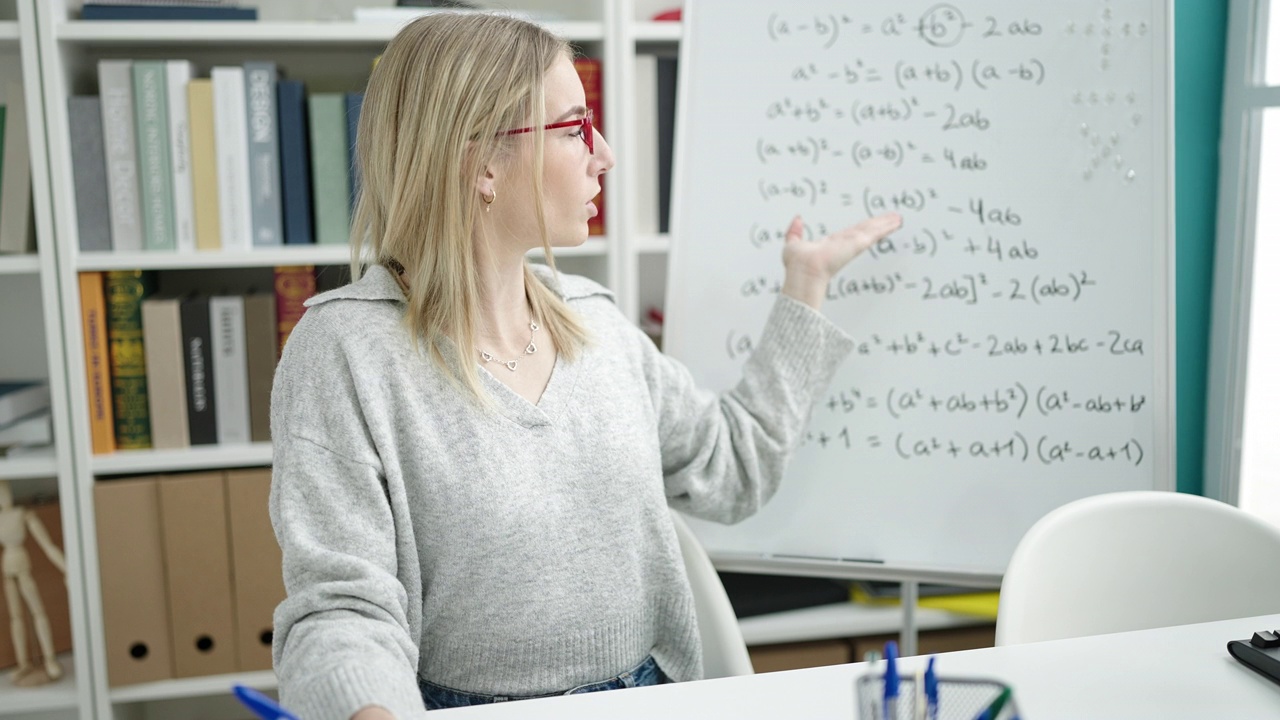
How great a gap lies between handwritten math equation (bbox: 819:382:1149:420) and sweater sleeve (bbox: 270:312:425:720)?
0.74m

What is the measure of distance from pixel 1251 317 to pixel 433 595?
147 centimetres

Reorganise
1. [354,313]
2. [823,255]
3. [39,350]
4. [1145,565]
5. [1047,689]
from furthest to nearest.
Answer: [39,350], [823,255], [1145,565], [354,313], [1047,689]

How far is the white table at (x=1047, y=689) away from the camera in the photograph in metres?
0.89

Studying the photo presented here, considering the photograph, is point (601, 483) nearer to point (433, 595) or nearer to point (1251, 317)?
point (433, 595)

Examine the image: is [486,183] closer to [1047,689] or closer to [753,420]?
[753,420]

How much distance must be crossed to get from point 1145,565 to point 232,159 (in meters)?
1.56

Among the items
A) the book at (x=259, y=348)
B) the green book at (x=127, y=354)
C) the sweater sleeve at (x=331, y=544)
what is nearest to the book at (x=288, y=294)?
the book at (x=259, y=348)

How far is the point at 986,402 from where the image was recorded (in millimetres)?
1533

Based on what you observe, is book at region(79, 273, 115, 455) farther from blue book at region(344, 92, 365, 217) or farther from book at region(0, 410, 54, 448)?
blue book at region(344, 92, 365, 217)

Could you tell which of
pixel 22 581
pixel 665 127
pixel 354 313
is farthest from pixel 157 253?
pixel 665 127

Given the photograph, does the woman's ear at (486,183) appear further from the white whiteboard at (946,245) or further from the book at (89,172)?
the book at (89,172)

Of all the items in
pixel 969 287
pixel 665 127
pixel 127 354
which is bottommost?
pixel 127 354

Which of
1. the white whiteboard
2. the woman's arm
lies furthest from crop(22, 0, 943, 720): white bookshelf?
the woman's arm

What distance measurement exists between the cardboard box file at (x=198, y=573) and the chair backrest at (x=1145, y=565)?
138 centimetres
